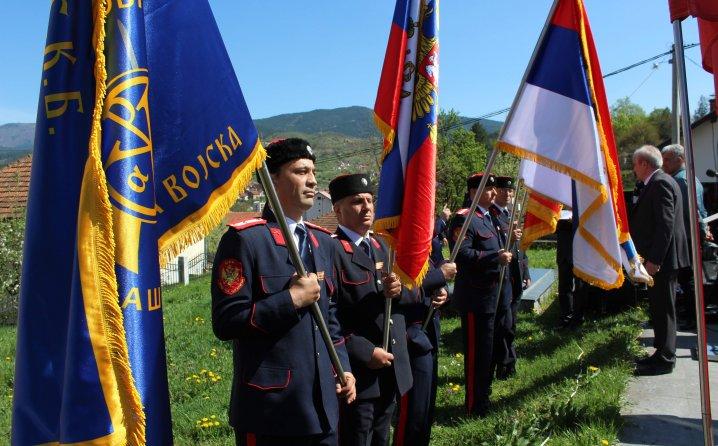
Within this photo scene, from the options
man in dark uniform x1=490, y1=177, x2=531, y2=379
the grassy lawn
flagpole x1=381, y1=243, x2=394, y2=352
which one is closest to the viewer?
flagpole x1=381, y1=243, x2=394, y2=352

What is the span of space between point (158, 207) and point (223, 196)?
0.78ft

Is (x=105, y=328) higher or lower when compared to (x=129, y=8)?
lower

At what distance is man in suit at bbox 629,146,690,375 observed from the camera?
5422mm

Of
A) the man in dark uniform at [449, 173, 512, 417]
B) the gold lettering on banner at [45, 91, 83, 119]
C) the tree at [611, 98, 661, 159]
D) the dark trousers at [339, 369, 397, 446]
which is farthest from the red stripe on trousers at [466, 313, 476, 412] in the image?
the tree at [611, 98, 661, 159]

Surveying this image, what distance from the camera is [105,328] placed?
182cm

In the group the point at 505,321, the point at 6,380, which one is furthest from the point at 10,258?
the point at 505,321

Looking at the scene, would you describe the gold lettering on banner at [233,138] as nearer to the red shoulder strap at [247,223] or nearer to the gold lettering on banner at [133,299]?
the red shoulder strap at [247,223]

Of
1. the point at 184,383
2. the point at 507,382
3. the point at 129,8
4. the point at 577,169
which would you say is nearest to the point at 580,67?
the point at 577,169

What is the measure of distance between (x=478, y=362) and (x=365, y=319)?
1.97 metres

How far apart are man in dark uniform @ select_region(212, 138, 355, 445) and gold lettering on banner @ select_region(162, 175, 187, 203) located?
54cm

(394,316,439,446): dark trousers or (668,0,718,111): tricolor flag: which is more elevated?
(668,0,718,111): tricolor flag

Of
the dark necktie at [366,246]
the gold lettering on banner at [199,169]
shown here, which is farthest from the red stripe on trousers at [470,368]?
the gold lettering on banner at [199,169]

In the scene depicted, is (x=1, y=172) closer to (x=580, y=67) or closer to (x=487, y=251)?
(x=487, y=251)

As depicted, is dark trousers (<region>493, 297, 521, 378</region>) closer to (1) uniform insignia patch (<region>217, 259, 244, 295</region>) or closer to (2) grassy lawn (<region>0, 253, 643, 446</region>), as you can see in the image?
(2) grassy lawn (<region>0, 253, 643, 446</region>)
